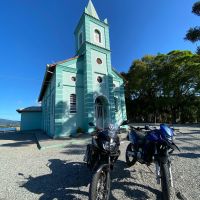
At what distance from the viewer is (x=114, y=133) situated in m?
3.14

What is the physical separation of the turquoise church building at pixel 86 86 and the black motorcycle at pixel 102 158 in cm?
873

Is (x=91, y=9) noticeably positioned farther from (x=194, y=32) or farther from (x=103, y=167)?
(x=103, y=167)

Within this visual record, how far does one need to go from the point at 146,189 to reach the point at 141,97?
27.1 metres

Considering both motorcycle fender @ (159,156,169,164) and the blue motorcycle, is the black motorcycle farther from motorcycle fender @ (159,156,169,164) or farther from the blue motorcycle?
motorcycle fender @ (159,156,169,164)

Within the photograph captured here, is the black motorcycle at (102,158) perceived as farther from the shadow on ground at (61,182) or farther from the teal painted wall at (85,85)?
the teal painted wall at (85,85)

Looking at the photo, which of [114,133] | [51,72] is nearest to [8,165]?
[114,133]

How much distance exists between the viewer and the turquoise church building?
12.0 meters

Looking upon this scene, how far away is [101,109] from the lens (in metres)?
14.1

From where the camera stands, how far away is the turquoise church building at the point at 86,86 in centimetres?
1200

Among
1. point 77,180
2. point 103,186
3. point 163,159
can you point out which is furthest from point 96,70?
point 103,186

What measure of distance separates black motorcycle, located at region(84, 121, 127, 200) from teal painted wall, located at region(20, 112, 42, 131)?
81.9 feet

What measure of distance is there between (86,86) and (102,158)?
33.5 ft

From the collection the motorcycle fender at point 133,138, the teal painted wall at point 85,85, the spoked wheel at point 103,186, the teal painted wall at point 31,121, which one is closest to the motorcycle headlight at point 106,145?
the spoked wheel at point 103,186

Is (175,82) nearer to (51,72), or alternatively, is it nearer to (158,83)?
(158,83)
